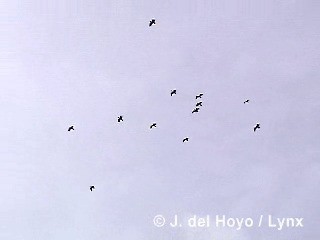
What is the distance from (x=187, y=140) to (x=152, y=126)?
10178 millimetres

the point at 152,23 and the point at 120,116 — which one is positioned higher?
the point at 152,23

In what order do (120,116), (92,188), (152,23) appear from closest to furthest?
(152,23)
(120,116)
(92,188)

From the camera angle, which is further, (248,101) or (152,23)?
(248,101)

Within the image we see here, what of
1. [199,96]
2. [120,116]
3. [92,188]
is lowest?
[92,188]

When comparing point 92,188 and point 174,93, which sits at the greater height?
point 174,93

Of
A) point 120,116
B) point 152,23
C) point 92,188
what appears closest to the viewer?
point 152,23

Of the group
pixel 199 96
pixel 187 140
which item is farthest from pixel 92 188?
pixel 199 96

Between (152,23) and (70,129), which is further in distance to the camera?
(70,129)

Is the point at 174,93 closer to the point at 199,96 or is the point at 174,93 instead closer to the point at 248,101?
the point at 199,96

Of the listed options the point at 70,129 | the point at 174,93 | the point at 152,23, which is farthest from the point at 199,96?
the point at 70,129

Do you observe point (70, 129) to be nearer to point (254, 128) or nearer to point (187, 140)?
point (187, 140)

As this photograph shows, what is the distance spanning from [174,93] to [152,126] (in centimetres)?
1248

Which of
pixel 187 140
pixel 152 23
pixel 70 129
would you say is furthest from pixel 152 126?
pixel 152 23

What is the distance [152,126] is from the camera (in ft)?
427
